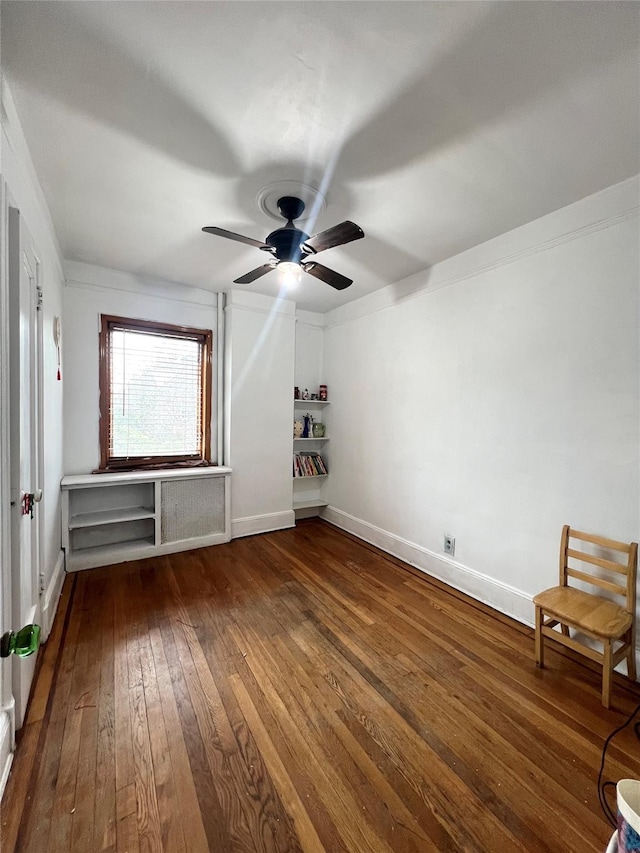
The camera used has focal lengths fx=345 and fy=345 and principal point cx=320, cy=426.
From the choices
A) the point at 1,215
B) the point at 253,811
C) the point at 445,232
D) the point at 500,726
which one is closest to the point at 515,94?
the point at 445,232

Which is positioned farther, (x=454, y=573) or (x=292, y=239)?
(x=454, y=573)

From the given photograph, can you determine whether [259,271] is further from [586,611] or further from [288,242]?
[586,611]

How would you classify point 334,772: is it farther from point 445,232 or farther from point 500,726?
point 445,232

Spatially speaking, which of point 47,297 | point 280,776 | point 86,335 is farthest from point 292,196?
point 280,776

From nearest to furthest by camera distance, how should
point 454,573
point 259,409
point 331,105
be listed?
point 331,105, point 454,573, point 259,409

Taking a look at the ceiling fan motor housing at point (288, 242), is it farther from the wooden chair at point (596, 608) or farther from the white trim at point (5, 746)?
the white trim at point (5, 746)

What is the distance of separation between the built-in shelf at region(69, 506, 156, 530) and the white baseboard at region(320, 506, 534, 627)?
7.00 feet

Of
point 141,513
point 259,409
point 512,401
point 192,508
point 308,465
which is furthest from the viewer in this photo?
point 308,465

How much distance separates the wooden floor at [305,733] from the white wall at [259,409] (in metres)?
1.37

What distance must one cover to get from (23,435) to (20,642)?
2.79 feet

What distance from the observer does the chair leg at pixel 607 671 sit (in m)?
1.60

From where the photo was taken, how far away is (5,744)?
1.26m

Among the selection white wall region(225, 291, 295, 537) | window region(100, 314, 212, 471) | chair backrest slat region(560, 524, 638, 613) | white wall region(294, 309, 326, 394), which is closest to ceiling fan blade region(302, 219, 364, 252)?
white wall region(225, 291, 295, 537)

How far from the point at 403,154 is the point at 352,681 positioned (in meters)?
2.62
